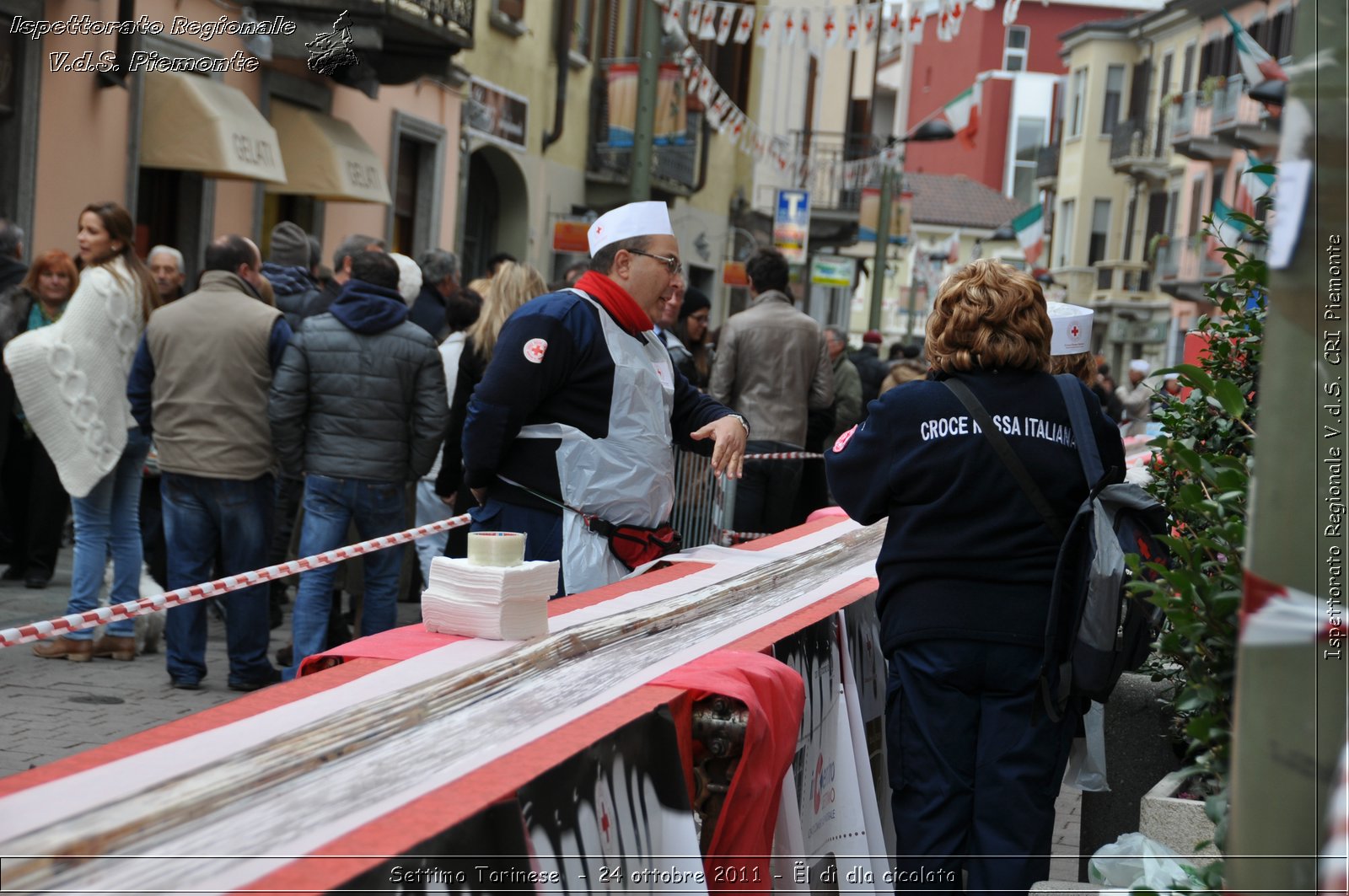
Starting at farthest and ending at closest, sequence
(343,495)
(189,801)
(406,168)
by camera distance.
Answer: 1. (406,168)
2. (343,495)
3. (189,801)

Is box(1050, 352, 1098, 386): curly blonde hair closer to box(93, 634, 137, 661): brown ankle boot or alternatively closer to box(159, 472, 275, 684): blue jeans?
box(159, 472, 275, 684): blue jeans

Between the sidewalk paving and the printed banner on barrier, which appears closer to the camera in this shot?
the printed banner on barrier

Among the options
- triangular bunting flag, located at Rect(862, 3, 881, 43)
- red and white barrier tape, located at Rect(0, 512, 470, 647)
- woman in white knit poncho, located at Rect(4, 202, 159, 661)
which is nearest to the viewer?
red and white barrier tape, located at Rect(0, 512, 470, 647)

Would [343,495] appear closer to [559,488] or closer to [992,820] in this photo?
[559,488]

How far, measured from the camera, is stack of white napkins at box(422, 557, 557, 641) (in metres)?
3.50

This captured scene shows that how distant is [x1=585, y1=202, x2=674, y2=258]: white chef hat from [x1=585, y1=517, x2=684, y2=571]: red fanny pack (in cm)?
90

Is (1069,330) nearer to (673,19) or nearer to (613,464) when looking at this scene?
(613,464)

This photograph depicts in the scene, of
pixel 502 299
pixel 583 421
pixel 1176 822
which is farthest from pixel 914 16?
pixel 1176 822

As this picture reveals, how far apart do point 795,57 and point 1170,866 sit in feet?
110

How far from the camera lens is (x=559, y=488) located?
5047 millimetres

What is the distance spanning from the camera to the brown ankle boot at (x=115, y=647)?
7.59 meters

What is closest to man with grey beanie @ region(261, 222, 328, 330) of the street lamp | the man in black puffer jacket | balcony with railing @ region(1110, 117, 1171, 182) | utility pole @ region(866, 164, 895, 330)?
the man in black puffer jacket

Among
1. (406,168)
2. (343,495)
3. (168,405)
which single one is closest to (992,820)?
(343,495)

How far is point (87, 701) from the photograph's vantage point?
6719 mm
